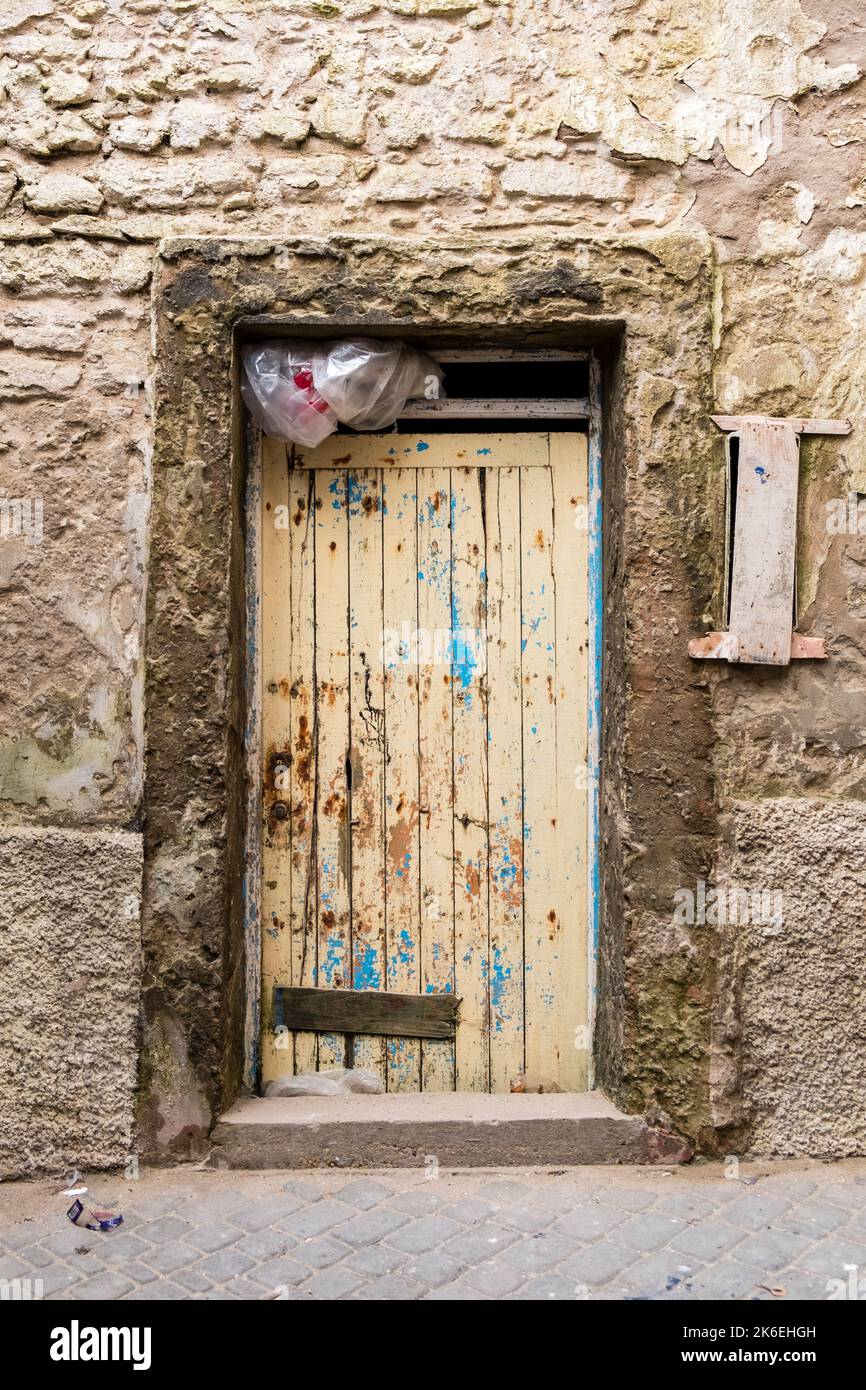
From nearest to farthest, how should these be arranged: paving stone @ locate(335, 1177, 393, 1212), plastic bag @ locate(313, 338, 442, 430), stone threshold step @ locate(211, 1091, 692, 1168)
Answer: paving stone @ locate(335, 1177, 393, 1212) → stone threshold step @ locate(211, 1091, 692, 1168) → plastic bag @ locate(313, 338, 442, 430)

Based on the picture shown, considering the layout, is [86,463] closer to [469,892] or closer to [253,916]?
[253,916]

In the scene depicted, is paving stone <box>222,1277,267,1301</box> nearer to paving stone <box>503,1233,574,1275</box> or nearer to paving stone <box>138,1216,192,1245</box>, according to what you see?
paving stone <box>138,1216,192,1245</box>

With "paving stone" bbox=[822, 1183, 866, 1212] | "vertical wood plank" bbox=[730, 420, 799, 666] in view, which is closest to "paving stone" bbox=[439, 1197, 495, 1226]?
"paving stone" bbox=[822, 1183, 866, 1212]

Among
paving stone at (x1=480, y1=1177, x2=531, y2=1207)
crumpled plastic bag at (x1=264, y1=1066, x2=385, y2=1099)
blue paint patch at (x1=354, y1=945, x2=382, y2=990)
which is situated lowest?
paving stone at (x1=480, y1=1177, x2=531, y2=1207)

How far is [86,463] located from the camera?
3076mm

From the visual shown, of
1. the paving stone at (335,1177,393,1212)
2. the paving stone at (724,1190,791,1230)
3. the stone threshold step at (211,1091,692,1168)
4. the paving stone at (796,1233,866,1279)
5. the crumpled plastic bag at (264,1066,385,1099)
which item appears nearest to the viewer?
the paving stone at (796,1233,866,1279)

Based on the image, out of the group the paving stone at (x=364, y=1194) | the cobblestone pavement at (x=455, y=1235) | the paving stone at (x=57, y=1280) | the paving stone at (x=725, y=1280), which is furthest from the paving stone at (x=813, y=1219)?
the paving stone at (x=57, y=1280)

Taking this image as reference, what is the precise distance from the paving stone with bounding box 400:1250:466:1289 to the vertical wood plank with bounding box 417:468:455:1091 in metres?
0.80

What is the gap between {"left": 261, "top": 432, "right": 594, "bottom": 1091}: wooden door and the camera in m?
3.33

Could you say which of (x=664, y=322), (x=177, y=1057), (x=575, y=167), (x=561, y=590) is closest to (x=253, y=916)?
(x=177, y=1057)

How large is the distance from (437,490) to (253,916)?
1450mm

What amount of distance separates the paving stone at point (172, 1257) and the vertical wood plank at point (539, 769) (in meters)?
1.17

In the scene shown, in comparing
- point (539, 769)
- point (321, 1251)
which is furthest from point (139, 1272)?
point (539, 769)

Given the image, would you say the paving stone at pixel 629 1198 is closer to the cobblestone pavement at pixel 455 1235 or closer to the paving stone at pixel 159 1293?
the cobblestone pavement at pixel 455 1235
